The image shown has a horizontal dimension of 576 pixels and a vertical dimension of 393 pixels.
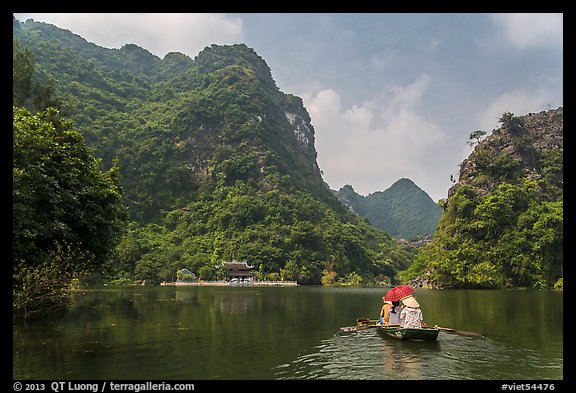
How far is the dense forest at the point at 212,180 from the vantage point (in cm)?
8469

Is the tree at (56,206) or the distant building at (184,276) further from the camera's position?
the distant building at (184,276)

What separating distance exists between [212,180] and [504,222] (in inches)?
2708

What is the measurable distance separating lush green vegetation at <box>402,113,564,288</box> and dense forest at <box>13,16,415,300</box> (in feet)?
78.9

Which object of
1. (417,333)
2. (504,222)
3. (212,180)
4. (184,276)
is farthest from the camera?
(212,180)

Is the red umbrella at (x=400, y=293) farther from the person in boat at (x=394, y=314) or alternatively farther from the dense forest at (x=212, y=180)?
the dense forest at (x=212, y=180)

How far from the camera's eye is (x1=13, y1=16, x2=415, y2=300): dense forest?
278ft

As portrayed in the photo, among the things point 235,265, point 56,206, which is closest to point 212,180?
point 235,265

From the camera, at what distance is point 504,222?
62.4m

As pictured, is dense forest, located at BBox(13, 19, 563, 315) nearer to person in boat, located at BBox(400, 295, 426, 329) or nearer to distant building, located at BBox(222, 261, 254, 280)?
distant building, located at BBox(222, 261, 254, 280)

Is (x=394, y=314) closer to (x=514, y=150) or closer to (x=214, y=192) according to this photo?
(x=514, y=150)

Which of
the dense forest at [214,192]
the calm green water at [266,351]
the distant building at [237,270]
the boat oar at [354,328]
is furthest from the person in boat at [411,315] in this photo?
the distant building at [237,270]

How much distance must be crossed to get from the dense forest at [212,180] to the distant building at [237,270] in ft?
6.12

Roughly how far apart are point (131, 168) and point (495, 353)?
9894 centimetres
